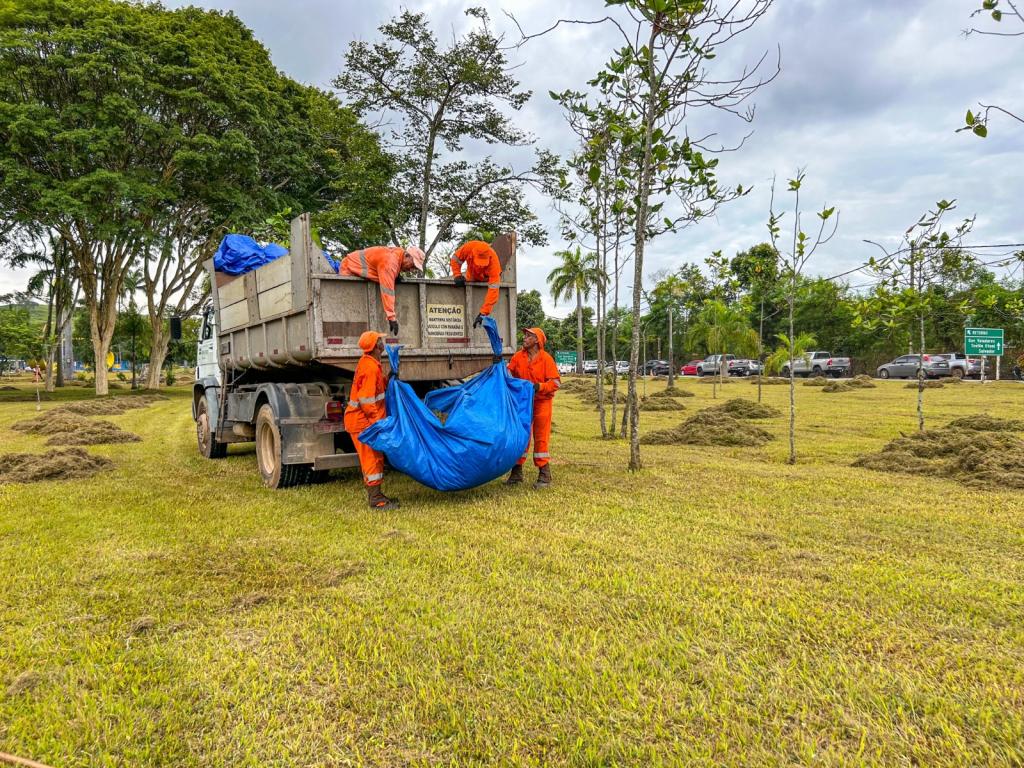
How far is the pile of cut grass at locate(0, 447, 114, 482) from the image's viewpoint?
7020 millimetres

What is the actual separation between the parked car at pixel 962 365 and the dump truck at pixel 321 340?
32122mm

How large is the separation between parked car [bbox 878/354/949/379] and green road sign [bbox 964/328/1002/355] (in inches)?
319

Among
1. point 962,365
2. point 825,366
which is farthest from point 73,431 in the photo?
point 825,366

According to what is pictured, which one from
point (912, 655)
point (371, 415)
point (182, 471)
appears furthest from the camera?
point (182, 471)

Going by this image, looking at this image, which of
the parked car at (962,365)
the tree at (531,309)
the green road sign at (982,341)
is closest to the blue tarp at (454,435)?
the green road sign at (982,341)

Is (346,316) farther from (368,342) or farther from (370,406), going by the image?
(370,406)

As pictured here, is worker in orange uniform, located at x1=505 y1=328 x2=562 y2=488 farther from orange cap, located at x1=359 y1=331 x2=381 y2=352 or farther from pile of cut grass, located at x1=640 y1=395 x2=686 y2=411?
pile of cut grass, located at x1=640 y1=395 x2=686 y2=411

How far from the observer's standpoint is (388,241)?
1916 cm

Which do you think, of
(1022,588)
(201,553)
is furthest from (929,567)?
(201,553)

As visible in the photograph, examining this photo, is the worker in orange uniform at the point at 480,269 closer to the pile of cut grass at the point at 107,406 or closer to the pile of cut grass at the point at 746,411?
the pile of cut grass at the point at 746,411

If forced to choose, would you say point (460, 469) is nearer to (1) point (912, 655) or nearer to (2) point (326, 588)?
(2) point (326, 588)

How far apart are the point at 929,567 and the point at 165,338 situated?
29.3 m

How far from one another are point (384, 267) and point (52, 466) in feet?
16.4

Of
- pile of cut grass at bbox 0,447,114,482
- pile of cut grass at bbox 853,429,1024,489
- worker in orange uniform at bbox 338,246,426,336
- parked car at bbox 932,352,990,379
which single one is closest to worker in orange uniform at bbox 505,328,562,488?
worker in orange uniform at bbox 338,246,426,336
